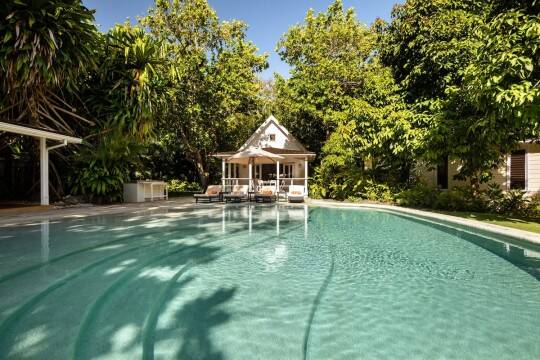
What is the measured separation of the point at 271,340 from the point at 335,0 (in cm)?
2647

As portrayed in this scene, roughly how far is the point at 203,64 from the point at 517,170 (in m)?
20.0

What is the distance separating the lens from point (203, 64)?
22391 millimetres

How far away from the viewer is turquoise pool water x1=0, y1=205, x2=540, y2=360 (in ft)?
10.4

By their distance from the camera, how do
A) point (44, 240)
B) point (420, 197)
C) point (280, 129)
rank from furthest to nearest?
1. point (280, 129)
2. point (420, 197)
3. point (44, 240)

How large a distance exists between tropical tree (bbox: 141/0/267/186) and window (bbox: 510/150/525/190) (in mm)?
16186

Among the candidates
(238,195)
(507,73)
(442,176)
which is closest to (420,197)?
(442,176)

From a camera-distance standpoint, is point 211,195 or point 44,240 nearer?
point 44,240

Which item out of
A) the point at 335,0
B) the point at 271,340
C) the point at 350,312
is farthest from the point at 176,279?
the point at 335,0

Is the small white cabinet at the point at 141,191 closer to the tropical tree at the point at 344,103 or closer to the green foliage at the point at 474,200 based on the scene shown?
the tropical tree at the point at 344,103

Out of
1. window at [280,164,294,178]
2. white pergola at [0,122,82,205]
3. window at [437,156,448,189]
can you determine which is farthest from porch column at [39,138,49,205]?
window at [437,156,448,189]

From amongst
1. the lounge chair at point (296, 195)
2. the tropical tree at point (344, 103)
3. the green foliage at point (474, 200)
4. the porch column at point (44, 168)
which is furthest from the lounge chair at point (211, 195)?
the green foliage at point (474, 200)

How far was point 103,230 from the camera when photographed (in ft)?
29.4

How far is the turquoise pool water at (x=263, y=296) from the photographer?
3184mm

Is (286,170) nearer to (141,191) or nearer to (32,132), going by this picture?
(141,191)
